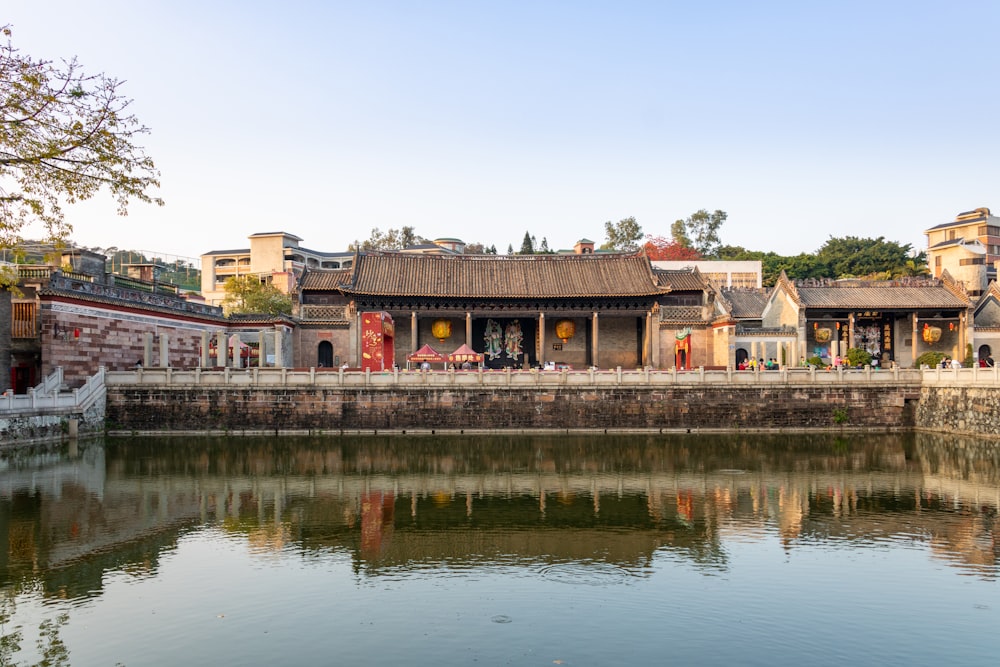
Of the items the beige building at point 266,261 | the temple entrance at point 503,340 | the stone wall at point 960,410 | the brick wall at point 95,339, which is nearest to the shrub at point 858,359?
the stone wall at point 960,410

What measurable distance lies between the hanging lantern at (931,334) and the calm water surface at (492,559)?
69.5ft

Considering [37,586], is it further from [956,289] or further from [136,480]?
[956,289]

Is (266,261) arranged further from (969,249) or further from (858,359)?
(969,249)

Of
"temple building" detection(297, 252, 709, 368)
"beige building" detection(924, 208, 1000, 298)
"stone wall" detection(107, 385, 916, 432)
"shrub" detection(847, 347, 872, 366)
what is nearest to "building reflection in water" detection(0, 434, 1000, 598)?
"stone wall" detection(107, 385, 916, 432)

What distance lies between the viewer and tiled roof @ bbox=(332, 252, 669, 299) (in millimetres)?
46719

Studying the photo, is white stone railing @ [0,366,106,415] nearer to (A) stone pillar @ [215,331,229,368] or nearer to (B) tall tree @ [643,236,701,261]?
(A) stone pillar @ [215,331,229,368]

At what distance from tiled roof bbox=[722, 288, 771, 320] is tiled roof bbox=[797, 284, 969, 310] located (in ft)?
10.1

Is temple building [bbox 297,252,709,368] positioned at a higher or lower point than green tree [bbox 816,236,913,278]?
lower

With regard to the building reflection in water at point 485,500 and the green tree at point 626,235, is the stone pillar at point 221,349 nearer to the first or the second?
the building reflection in water at point 485,500

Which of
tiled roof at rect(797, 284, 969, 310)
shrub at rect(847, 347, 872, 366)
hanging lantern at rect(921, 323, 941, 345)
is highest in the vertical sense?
tiled roof at rect(797, 284, 969, 310)

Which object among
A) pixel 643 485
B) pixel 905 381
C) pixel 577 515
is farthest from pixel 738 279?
pixel 577 515

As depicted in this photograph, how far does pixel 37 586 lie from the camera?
45.0ft

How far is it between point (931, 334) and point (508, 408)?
86.5ft

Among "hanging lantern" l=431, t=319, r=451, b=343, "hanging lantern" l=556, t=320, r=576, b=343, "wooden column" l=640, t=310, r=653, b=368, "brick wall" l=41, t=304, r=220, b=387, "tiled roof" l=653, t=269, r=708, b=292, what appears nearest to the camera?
"brick wall" l=41, t=304, r=220, b=387
